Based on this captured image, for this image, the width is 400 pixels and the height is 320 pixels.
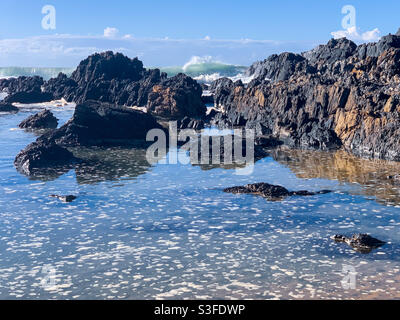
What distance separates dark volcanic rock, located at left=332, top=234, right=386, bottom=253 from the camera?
18500 mm

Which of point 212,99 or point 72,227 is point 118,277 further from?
point 212,99

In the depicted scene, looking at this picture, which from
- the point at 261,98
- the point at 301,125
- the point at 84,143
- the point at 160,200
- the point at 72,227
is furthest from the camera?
the point at 261,98

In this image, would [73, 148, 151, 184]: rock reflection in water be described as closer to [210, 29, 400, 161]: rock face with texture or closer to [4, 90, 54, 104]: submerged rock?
[210, 29, 400, 161]: rock face with texture

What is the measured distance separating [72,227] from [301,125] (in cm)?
3008

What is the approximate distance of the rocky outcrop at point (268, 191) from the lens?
1019 inches

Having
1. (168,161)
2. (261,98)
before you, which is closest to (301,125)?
(261,98)

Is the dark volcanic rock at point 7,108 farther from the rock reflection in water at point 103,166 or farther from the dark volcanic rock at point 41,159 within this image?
the dark volcanic rock at point 41,159

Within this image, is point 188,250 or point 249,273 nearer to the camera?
point 249,273

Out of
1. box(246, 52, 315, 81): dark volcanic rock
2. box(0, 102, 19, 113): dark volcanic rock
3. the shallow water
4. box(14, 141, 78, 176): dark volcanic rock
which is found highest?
box(246, 52, 315, 81): dark volcanic rock

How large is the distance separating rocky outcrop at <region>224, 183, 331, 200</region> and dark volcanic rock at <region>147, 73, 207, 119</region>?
3704cm

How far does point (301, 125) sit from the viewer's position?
4706cm

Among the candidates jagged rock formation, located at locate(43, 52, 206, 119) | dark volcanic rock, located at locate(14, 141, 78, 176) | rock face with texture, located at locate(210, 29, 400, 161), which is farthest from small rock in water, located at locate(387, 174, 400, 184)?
jagged rock formation, located at locate(43, 52, 206, 119)

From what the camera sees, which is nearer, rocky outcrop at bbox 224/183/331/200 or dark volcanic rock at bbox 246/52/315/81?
rocky outcrop at bbox 224/183/331/200

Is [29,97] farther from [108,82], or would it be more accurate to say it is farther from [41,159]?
[41,159]
